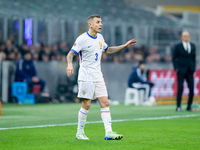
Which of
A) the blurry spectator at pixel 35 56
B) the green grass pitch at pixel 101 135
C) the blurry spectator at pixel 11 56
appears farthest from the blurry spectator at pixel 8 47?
the green grass pitch at pixel 101 135

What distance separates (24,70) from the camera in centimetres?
2105

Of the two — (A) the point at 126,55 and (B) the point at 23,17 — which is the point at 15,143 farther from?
(A) the point at 126,55

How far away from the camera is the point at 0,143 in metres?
8.39

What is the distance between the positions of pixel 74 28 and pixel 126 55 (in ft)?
10.1

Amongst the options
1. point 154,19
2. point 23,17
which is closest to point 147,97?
point 23,17

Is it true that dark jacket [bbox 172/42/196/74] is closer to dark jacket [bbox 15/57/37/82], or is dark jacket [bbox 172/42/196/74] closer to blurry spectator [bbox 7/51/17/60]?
dark jacket [bbox 15/57/37/82]

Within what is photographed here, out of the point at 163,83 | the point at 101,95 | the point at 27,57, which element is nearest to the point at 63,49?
the point at 27,57

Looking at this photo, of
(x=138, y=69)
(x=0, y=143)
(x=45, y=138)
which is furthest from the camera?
(x=138, y=69)

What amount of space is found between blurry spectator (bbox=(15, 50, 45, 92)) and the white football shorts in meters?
12.1

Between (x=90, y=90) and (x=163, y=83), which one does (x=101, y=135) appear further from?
(x=163, y=83)

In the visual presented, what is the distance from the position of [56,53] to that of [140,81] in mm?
4517

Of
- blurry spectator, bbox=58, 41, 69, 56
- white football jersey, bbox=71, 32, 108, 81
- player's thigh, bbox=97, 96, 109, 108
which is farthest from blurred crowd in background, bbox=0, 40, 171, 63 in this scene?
player's thigh, bbox=97, 96, 109, 108

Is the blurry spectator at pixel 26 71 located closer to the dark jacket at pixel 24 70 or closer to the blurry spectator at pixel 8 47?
the dark jacket at pixel 24 70

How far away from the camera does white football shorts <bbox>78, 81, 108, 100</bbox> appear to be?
9086 millimetres
